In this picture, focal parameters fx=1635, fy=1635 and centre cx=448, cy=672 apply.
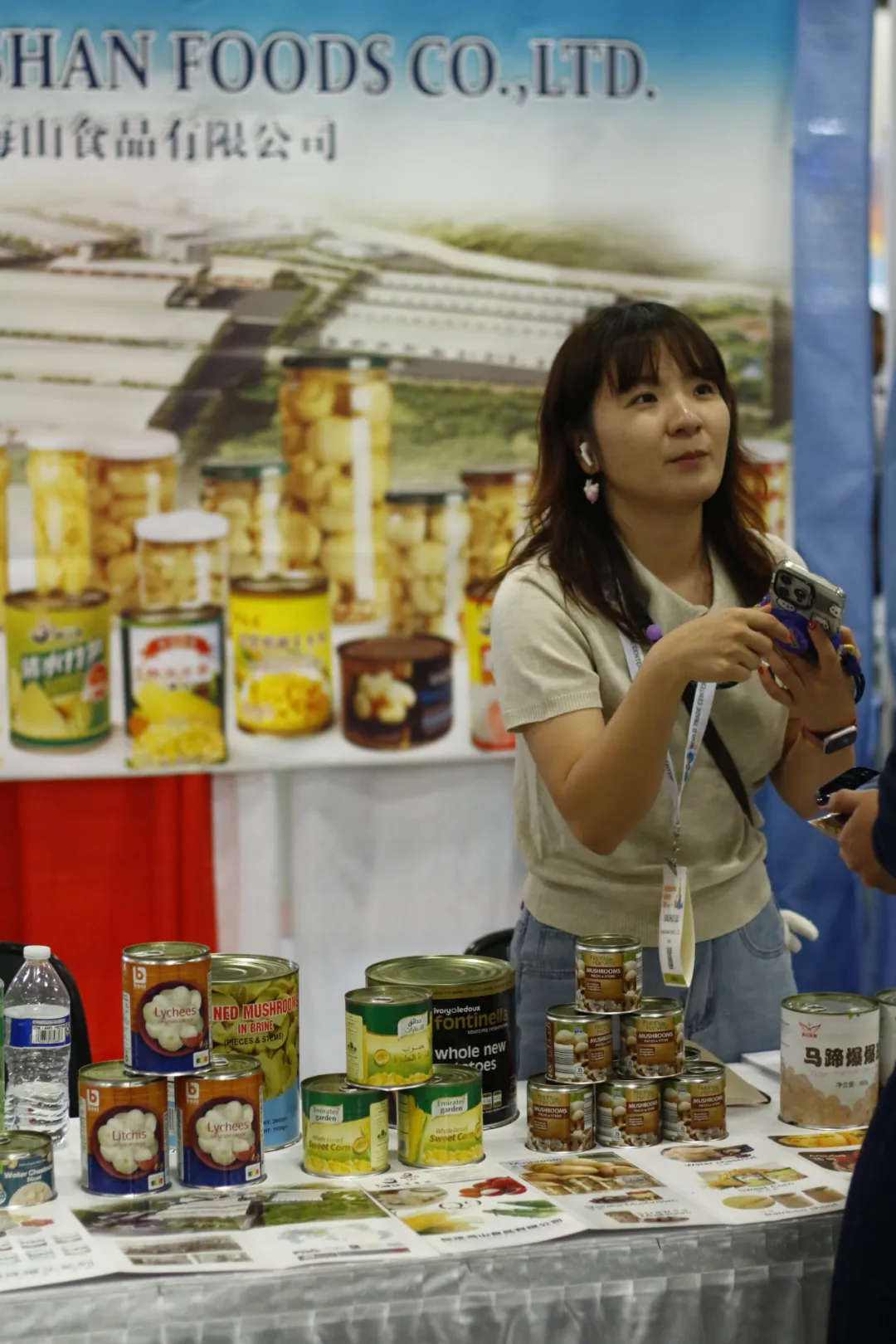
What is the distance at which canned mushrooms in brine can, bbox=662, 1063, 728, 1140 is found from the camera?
5.00 feet

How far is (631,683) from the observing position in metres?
1.67

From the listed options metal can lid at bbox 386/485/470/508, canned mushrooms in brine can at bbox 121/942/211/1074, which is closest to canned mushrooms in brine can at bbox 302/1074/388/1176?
canned mushrooms in brine can at bbox 121/942/211/1074

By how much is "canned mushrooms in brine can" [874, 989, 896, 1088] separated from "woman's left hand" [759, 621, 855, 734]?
298 mm

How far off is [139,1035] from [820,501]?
1987 millimetres

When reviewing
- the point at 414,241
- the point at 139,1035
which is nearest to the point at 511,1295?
the point at 139,1035

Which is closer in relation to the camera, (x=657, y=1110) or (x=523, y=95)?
(x=657, y=1110)

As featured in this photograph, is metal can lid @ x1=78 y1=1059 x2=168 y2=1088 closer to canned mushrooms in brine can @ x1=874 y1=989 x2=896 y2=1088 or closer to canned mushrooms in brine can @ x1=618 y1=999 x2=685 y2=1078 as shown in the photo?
canned mushrooms in brine can @ x1=618 y1=999 x2=685 y2=1078

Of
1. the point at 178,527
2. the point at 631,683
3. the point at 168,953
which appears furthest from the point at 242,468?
the point at 168,953

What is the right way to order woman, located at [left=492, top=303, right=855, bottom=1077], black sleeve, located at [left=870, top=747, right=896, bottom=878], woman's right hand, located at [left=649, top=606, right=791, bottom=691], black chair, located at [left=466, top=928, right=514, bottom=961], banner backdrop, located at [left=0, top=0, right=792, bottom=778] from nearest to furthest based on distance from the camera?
1. black sleeve, located at [left=870, top=747, right=896, bottom=878]
2. woman's right hand, located at [left=649, top=606, right=791, bottom=691]
3. woman, located at [left=492, top=303, right=855, bottom=1077]
4. black chair, located at [left=466, top=928, right=514, bottom=961]
5. banner backdrop, located at [left=0, top=0, right=792, bottom=778]

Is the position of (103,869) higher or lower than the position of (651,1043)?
lower

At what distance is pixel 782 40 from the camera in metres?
2.93

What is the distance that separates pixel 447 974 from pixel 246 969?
0.19 metres

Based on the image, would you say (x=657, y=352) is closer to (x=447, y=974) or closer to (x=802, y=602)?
(x=802, y=602)

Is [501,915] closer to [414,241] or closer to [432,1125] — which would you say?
[414,241]
